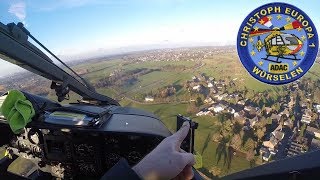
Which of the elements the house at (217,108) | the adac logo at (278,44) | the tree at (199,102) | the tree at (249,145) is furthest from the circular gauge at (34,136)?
the house at (217,108)

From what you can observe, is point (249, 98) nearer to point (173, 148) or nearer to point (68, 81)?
point (68, 81)

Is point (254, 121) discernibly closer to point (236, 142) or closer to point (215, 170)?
point (236, 142)

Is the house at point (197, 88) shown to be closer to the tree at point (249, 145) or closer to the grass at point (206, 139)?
the grass at point (206, 139)

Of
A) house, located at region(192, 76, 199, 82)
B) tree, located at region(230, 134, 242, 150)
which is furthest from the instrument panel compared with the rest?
house, located at region(192, 76, 199, 82)

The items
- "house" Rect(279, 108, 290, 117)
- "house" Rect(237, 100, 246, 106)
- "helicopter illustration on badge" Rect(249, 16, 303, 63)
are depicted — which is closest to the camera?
"helicopter illustration on badge" Rect(249, 16, 303, 63)

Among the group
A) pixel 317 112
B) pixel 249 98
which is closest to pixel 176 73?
pixel 249 98

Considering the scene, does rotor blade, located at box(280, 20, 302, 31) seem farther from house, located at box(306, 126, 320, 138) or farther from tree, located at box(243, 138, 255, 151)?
tree, located at box(243, 138, 255, 151)

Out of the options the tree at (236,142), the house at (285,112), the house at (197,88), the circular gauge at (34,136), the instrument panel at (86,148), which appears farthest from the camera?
the house at (197,88)

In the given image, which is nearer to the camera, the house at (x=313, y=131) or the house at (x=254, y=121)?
the house at (x=313, y=131)
